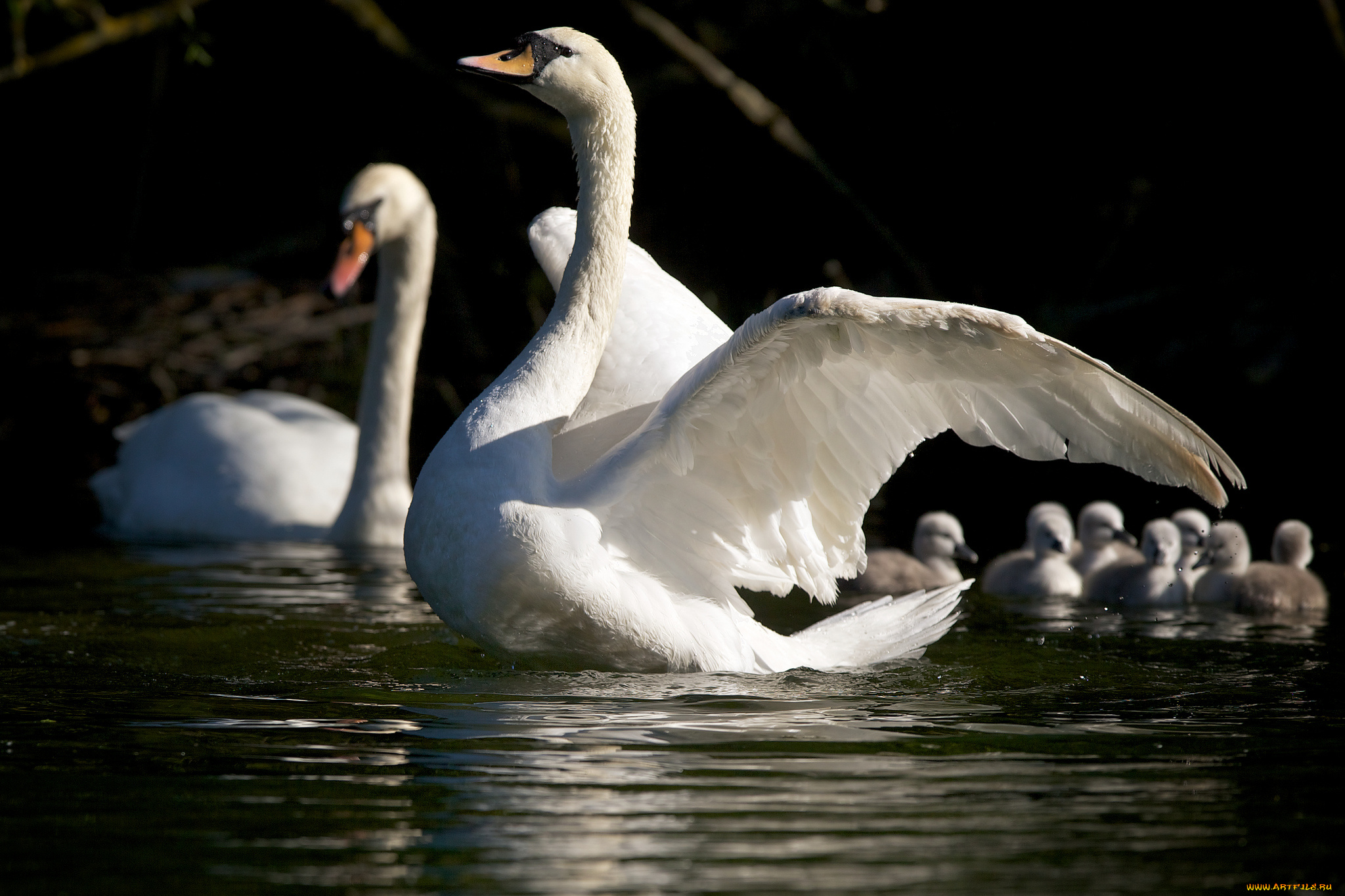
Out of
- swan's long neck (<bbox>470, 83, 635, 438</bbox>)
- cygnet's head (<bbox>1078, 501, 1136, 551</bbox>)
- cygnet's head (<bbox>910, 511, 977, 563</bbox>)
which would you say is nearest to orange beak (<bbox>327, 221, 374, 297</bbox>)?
cygnet's head (<bbox>910, 511, 977, 563</bbox>)

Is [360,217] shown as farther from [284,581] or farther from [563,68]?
[563,68]

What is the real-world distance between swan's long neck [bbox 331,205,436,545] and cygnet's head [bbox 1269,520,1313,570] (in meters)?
4.36

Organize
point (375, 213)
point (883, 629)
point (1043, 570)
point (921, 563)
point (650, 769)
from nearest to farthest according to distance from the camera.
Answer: point (650, 769) → point (883, 629) → point (1043, 570) → point (921, 563) → point (375, 213)

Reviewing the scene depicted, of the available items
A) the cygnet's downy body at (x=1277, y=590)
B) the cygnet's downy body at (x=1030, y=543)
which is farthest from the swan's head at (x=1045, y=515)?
the cygnet's downy body at (x=1277, y=590)

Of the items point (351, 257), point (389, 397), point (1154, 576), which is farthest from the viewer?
point (389, 397)

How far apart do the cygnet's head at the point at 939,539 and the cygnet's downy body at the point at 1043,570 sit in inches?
8.2

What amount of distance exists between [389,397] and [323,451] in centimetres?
80

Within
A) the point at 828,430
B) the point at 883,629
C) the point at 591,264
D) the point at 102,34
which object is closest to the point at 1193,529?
the point at 883,629

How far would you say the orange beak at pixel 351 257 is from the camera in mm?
8812

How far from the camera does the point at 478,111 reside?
14.7 meters

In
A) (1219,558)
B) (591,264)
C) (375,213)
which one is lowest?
(1219,558)

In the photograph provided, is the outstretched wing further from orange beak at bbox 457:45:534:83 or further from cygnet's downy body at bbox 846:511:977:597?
cygnet's downy body at bbox 846:511:977:597

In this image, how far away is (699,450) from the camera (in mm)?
5066

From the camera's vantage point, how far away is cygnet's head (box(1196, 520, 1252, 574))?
779 cm
